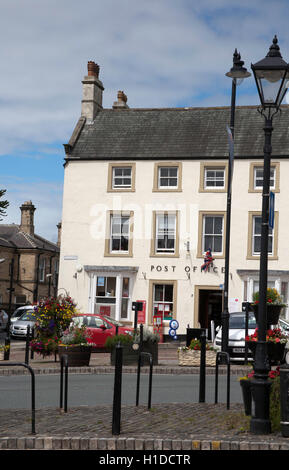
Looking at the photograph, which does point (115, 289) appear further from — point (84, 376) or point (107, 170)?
point (84, 376)

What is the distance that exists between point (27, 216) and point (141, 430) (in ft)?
193

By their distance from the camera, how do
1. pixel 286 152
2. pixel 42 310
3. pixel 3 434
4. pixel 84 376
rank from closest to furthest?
pixel 3 434 < pixel 84 376 < pixel 42 310 < pixel 286 152

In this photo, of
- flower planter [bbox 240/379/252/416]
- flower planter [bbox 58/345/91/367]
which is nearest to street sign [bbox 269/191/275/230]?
flower planter [bbox 240/379/252/416]

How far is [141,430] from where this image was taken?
891 cm

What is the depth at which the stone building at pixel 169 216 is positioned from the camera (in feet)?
112

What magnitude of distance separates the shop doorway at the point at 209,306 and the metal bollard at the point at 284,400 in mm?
26497

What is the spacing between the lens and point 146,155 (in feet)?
118

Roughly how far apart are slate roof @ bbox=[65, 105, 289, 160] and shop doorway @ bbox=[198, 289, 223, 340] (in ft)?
21.8

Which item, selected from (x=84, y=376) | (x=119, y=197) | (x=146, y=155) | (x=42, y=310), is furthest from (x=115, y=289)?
(x=84, y=376)

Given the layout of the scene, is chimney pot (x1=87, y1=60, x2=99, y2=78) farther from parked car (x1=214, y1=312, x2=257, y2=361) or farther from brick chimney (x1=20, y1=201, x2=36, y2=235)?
brick chimney (x1=20, y1=201, x2=36, y2=235)

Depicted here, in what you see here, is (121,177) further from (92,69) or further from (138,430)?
(138,430)

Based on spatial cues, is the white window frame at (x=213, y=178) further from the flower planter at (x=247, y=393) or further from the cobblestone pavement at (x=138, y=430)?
the flower planter at (x=247, y=393)

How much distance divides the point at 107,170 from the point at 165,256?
17.4 ft
